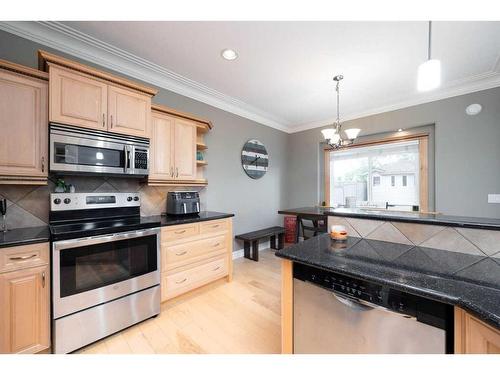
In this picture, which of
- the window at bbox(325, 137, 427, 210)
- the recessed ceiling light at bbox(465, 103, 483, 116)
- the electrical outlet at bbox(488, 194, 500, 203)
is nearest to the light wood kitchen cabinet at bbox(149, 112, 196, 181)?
the window at bbox(325, 137, 427, 210)

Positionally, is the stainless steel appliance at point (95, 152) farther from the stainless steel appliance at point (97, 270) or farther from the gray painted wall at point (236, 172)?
→ the gray painted wall at point (236, 172)

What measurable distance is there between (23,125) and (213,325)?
2255 mm

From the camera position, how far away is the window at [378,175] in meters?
3.37

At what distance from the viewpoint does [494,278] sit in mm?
842

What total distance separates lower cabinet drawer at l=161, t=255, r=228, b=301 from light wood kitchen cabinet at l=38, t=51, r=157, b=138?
153cm

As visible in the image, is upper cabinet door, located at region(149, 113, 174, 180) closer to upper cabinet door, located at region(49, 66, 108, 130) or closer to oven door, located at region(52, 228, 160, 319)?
upper cabinet door, located at region(49, 66, 108, 130)

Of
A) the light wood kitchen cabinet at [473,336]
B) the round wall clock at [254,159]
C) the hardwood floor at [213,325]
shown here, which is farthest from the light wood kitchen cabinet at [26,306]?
the round wall clock at [254,159]

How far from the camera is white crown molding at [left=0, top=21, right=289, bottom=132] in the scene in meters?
1.76

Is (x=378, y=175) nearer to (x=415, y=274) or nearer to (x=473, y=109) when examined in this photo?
(x=473, y=109)

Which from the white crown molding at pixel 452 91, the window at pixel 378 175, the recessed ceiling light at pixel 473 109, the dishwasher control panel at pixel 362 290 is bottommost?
the dishwasher control panel at pixel 362 290

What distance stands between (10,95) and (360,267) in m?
2.61

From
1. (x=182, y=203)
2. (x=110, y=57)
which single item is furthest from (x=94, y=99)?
(x=182, y=203)

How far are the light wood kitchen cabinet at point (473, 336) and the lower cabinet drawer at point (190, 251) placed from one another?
2.06 metres
